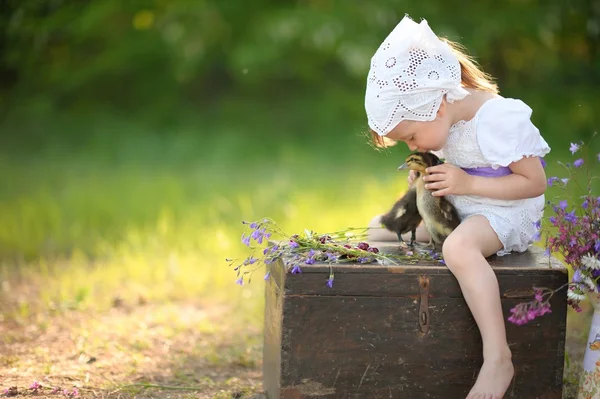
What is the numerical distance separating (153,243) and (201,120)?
181 inches

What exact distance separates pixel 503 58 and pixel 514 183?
811 centimetres

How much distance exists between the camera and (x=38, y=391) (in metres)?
3.10

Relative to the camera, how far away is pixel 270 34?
9.55m

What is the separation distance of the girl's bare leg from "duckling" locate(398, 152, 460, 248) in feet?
0.71

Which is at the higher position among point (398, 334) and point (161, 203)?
point (161, 203)

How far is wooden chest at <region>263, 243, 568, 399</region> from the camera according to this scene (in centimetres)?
273

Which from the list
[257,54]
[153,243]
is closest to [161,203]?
[153,243]

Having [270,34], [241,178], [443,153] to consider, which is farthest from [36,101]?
[443,153]

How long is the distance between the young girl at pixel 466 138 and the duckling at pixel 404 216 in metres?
0.19

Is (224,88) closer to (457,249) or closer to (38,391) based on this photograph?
(38,391)

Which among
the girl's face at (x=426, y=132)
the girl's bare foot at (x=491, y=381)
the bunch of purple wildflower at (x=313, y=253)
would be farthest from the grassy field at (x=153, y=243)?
the girl's face at (x=426, y=132)

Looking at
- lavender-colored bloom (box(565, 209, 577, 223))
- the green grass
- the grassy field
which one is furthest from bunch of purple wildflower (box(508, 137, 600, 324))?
the green grass

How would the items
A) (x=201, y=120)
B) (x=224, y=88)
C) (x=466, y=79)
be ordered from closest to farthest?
(x=466, y=79)
(x=201, y=120)
(x=224, y=88)

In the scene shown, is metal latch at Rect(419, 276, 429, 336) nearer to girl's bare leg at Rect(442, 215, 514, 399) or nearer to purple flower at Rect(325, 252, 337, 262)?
girl's bare leg at Rect(442, 215, 514, 399)
